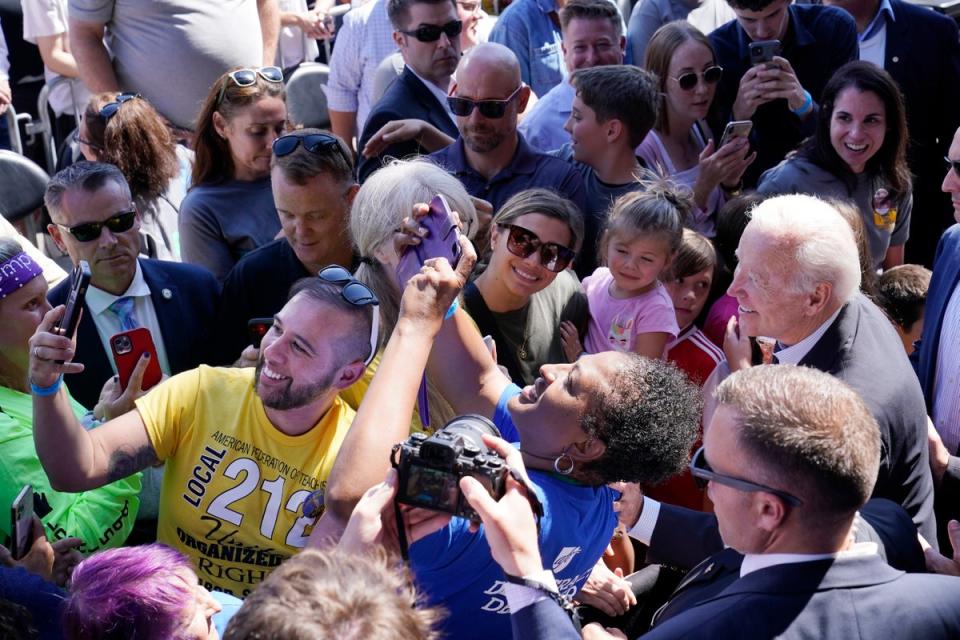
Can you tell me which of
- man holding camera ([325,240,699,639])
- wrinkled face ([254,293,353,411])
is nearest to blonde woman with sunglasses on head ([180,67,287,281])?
wrinkled face ([254,293,353,411])

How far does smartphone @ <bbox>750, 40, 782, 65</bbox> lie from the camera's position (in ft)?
16.2

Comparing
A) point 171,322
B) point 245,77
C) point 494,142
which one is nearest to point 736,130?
point 494,142

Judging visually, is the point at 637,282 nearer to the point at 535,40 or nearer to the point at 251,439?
the point at 251,439

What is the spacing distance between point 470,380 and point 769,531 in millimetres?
1069

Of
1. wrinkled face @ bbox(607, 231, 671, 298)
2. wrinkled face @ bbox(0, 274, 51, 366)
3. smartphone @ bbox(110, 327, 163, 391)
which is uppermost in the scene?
wrinkled face @ bbox(607, 231, 671, 298)

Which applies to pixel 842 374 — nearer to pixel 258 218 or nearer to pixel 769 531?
pixel 769 531

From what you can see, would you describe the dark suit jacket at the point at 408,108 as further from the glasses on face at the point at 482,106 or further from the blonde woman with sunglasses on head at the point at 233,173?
the blonde woman with sunglasses on head at the point at 233,173

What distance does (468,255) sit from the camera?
281 centimetres

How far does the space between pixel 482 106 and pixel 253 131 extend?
0.94 metres

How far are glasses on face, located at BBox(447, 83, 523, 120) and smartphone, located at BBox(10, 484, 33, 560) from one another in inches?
93.5

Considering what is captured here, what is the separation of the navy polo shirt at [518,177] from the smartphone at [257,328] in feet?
3.87

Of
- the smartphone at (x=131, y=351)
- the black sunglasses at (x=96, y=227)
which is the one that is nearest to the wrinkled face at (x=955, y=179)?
the smartphone at (x=131, y=351)

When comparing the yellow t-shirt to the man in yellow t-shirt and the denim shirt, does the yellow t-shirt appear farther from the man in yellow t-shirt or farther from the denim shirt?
the denim shirt

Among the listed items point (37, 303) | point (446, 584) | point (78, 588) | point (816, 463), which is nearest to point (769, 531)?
point (816, 463)
